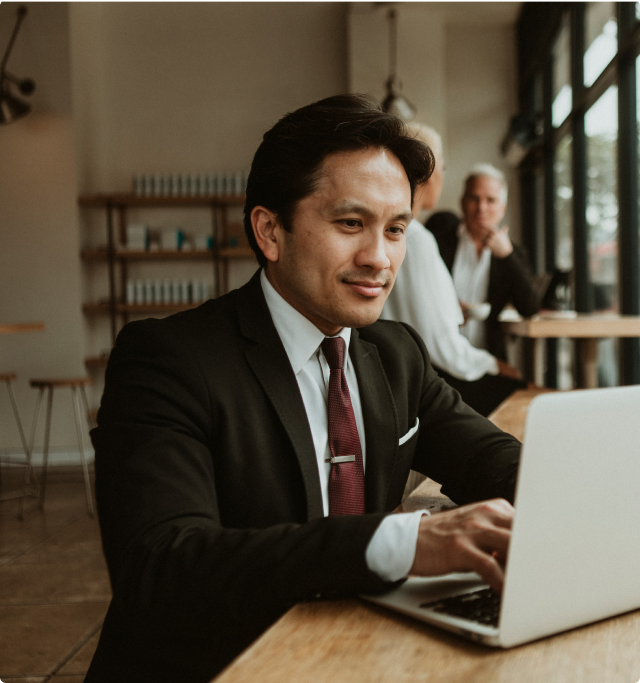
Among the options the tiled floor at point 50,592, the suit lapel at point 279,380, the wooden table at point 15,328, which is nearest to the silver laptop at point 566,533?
the suit lapel at point 279,380

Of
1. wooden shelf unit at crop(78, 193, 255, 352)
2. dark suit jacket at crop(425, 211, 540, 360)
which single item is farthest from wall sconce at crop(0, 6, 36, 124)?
dark suit jacket at crop(425, 211, 540, 360)

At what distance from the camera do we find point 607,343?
458 cm

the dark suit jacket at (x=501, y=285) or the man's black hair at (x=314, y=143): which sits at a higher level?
the man's black hair at (x=314, y=143)

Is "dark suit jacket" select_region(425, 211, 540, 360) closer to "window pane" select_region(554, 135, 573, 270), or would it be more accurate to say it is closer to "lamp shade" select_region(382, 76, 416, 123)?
"window pane" select_region(554, 135, 573, 270)

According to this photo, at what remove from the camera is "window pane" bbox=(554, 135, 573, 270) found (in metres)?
5.38

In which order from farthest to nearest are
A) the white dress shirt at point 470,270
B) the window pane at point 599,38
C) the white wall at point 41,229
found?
1. the white wall at point 41,229
2. the window pane at point 599,38
3. the white dress shirt at point 470,270

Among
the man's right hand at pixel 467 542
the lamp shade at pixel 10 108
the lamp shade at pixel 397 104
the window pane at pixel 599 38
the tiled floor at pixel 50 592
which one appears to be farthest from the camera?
the lamp shade at pixel 397 104

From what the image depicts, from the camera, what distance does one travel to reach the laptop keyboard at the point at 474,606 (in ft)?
2.28

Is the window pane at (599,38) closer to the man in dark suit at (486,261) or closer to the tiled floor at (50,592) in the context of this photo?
the man in dark suit at (486,261)

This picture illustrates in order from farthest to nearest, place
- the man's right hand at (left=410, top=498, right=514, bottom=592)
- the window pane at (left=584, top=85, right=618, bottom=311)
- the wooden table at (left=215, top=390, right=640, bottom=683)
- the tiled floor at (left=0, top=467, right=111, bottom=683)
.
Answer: the window pane at (left=584, top=85, right=618, bottom=311)
the tiled floor at (left=0, top=467, right=111, bottom=683)
the man's right hand at (left=410, top=498, right=514, bottom=592)
the wooden table at (left=215, top=390, right=640, bottom=683)

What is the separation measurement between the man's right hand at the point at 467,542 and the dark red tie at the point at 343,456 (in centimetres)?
32

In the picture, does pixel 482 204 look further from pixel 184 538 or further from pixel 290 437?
pixel 184 538

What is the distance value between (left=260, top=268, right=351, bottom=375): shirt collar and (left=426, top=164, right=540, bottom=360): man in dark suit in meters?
2.55

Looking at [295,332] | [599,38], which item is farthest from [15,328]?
[599,38]
